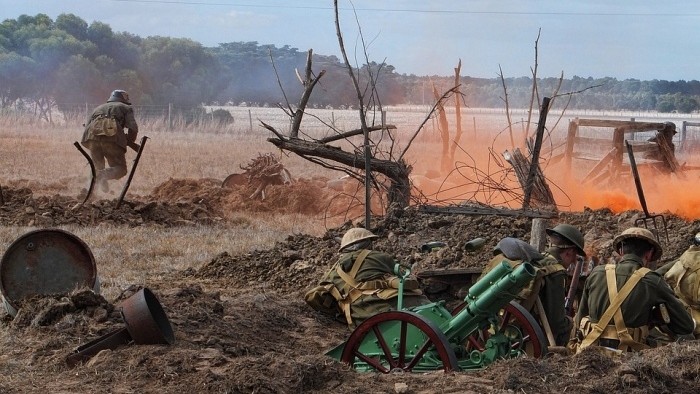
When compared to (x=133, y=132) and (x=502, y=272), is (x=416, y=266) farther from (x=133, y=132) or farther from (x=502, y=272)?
(x=133, y=132)

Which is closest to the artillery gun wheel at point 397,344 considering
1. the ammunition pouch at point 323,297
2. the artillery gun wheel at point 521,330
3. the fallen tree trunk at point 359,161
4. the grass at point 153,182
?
the artillery gun wheel at point 521,330

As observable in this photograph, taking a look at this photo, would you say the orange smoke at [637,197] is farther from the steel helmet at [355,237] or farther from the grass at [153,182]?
the steel helmet at [355,237]

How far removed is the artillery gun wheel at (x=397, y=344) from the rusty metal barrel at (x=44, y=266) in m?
2.88

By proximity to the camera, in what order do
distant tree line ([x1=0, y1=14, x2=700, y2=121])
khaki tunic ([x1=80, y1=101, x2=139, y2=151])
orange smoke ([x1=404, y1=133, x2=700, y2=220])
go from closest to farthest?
orange smoke ([x1=404, y1=133, x2=700, y2=220])
khaki tunic ([x1=80, y1=101, x2=139, y2=151])
distant tree line ([x1=0, y1=14, x2=700, y2=121])

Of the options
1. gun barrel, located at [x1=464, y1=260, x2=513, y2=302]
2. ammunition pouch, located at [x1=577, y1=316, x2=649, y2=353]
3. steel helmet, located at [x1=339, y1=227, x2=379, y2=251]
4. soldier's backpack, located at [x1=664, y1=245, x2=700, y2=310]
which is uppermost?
gun barrel, located at [x1=464, y1=260, x2=513, y2=302]

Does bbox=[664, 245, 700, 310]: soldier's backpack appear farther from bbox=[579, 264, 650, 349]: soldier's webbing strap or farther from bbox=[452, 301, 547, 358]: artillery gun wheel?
bbox=[452, 301, 547, 358]: artillery gun wheel

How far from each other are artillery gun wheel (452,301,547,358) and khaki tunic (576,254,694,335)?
0.37 metres

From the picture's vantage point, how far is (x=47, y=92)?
56.1 m

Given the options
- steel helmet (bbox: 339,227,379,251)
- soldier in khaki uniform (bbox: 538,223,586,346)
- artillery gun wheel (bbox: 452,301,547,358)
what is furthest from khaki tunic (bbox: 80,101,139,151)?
artillery gun wheel (bbox: 452,301,547,358)

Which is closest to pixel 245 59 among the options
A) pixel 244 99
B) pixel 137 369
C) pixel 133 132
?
pixel 244 99

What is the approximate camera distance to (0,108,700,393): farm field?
605 centimetres

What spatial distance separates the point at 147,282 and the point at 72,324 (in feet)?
11.0

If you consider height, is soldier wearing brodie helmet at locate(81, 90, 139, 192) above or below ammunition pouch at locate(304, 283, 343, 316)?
above

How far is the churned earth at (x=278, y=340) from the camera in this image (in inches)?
235
